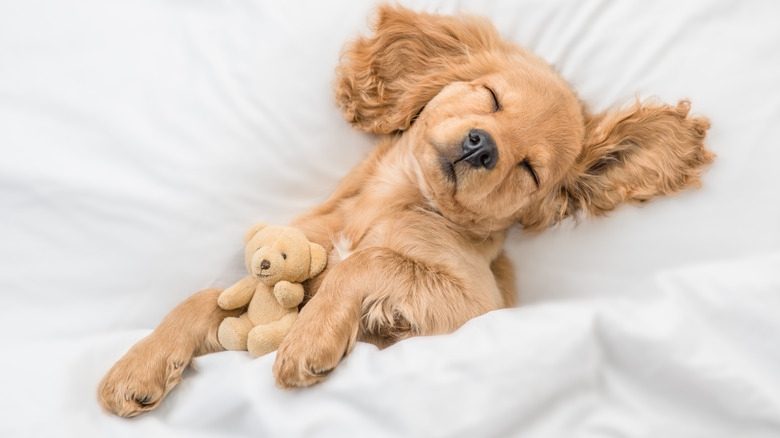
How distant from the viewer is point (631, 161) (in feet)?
8.21

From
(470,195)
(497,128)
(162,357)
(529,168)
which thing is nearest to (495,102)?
(497,128)

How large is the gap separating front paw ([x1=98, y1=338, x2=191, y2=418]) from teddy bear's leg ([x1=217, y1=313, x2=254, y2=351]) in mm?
161

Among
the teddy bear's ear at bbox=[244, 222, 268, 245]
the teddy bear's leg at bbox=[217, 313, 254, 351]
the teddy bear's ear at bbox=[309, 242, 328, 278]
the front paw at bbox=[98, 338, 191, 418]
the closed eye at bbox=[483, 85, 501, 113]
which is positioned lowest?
the front paw at bbox=[98, 338, 191, 418]

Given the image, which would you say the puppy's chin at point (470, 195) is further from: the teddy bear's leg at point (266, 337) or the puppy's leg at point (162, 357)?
the puppy's leg at point (162, 357)

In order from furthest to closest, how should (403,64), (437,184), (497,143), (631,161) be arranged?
1. (403,64)
2. (631,161)
3. (437,184)
4. (497,143)

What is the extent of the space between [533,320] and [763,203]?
1.04 m

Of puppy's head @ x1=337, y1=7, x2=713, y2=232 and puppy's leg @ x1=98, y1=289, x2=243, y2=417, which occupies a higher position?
puppy's head @ x1=337, y1=7, x2=713, y2=232

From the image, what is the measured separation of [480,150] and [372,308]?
0.71m

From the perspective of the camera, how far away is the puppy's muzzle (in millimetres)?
2037

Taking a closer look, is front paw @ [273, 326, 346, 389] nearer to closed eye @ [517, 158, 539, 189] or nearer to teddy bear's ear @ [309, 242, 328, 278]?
teddy bear's ear @ [309, 242, 328, 278]

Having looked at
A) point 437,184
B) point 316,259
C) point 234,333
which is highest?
point 437,184

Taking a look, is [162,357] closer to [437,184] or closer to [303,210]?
[303,210]

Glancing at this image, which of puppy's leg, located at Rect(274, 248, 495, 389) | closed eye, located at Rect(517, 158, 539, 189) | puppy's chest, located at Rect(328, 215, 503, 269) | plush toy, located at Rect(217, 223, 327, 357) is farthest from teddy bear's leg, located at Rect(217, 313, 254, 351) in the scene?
closed eye, located at Rect(517, 158, 539, 189)

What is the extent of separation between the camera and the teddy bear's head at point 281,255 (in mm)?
2010
